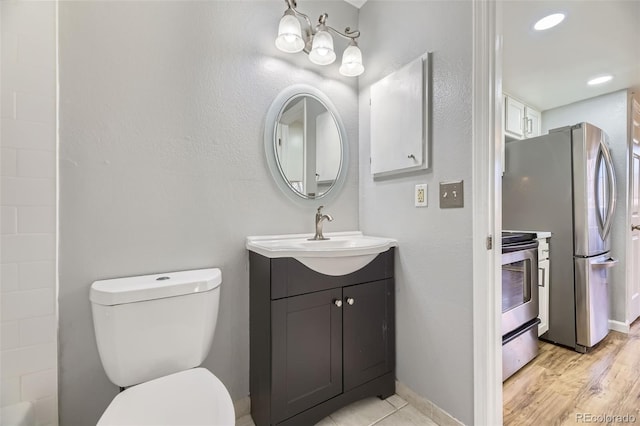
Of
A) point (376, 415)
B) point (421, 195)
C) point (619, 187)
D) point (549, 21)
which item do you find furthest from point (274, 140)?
point (619, 187)

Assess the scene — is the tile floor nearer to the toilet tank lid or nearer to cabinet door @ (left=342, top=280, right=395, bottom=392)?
cabinet door @ (left=342, top=280, right=395, bottom=392)

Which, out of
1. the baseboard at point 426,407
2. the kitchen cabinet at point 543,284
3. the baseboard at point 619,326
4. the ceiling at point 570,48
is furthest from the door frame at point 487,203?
the baseboard at point 619,326

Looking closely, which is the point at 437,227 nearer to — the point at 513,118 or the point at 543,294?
the point at 543,294

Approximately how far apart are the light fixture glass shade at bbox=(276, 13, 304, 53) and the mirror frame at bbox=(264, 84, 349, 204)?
219 millimetres

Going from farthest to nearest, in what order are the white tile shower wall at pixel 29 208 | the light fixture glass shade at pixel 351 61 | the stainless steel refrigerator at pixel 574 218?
the stainless steel refrigerator at pixel 574 218 → the light fixture glass shade at pixel 351 61 → the white tile shower wall at pixel 29 208

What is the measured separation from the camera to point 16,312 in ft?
3.11

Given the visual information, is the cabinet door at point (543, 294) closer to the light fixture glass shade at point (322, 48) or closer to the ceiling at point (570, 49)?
the ceiling at point (570, 49)

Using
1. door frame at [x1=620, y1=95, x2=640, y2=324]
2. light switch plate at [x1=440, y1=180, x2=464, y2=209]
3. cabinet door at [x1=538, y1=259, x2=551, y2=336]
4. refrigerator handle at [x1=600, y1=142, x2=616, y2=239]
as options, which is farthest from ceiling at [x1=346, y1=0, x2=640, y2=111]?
cabinet door at [x1=538, y1=259, x2=551, y2=336]

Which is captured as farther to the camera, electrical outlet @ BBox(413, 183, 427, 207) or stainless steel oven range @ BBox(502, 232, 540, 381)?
stainless steel oven range @ BBox(502, 232, 540, 381)

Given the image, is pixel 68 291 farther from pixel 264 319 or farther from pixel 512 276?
pixel 512 276

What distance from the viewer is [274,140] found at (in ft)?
5.00

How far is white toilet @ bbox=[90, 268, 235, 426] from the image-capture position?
32.4 inches

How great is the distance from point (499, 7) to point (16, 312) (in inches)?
86.2

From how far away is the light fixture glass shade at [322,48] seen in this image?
1.47 m
